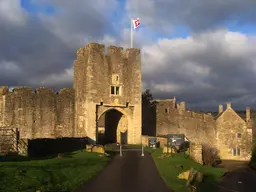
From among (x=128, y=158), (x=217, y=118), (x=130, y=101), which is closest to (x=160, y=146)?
(x=130, y=101)

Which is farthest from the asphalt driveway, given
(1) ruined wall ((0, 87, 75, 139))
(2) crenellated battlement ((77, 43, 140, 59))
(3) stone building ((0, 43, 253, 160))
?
(2) crenellated battlement ((77, 43, 140, 59))

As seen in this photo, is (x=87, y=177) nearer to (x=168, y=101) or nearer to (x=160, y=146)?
(x=160, y=146)

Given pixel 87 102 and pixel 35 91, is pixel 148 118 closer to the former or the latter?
pixel 87 102

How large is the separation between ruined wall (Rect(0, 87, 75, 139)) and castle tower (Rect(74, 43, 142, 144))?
44.4 inches

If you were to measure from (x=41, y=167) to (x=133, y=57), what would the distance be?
23.9 metres

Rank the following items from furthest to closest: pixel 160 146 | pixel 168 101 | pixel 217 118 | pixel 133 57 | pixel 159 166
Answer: pixel 168 101
pixel 217 118
pixel 133 57
pixel 160 146
pixel 159 166

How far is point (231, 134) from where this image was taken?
4934 cm

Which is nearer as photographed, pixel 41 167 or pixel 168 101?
pixel 41 167

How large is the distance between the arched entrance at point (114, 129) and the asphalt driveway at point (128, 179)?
724 inches

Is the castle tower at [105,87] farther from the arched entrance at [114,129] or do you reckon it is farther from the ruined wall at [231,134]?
the ruined wall at [231,134]

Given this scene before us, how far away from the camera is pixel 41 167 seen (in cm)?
1802

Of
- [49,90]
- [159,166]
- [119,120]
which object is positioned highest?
[49,90]

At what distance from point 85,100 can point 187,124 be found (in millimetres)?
18162

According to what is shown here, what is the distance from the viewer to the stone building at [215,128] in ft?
160
